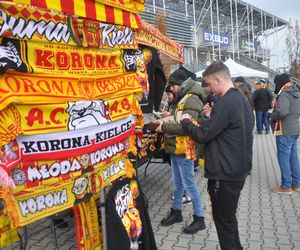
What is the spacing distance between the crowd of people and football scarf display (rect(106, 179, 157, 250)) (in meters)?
0.63

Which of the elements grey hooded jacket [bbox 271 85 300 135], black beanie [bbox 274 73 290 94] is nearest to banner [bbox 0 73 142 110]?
grey hooded jacket [bbox 271 85 300 135]

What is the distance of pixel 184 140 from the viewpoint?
4.15m

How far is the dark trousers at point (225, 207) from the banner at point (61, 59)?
1.25 meters

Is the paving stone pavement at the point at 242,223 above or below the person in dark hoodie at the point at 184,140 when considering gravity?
below

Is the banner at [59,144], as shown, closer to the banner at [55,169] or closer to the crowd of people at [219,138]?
the banner at [55,169]

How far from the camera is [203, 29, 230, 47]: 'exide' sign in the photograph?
96.5 ft

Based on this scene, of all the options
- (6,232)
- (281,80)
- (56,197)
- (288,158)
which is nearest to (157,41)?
(281,80)

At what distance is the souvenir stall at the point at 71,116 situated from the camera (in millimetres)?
1946

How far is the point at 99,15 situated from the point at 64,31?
13.8 inches

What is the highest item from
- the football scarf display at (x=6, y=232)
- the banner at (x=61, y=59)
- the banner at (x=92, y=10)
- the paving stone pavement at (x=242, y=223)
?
the banner at (x=92, y=10)

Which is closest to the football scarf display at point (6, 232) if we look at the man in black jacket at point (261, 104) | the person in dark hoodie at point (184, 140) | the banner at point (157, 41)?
the banner at point (157, 41)

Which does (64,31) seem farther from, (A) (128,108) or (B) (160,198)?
(B) (160,198)

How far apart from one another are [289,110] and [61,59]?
427 cm

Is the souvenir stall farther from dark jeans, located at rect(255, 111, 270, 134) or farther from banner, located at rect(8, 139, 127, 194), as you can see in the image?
dark jeans, located at rect(255, 111, 270, 134)
